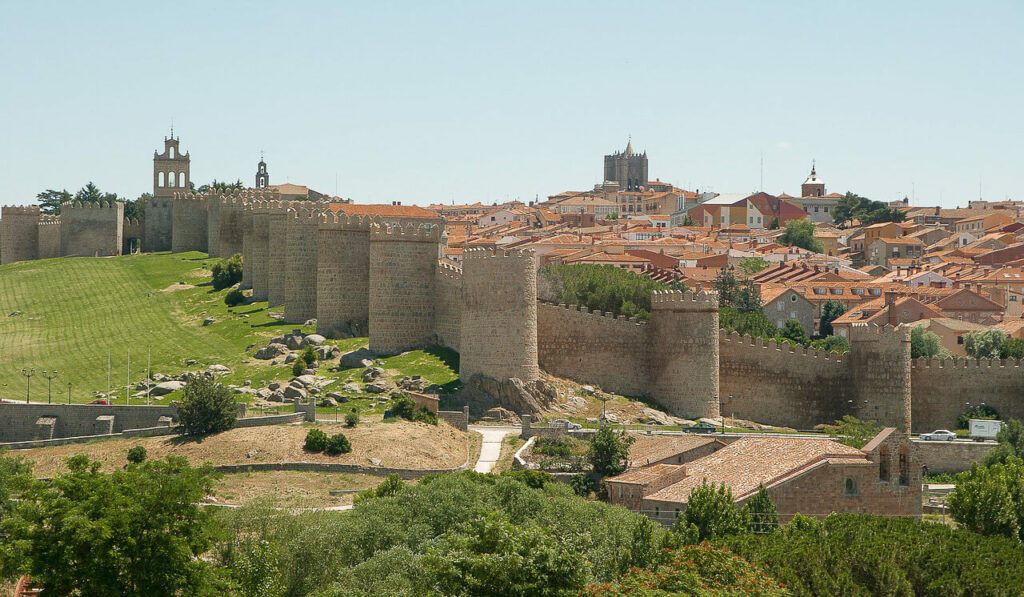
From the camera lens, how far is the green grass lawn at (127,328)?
181ft

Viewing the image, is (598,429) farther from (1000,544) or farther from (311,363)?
(1000,544)

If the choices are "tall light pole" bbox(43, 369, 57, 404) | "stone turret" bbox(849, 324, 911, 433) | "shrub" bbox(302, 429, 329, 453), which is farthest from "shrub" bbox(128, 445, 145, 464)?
"stone turret" bbox(849, 324, 911, 433)

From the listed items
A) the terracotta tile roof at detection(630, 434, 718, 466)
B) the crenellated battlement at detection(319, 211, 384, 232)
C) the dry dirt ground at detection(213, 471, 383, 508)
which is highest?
the crenellated battlement at detection(319, 211, 384, 232)

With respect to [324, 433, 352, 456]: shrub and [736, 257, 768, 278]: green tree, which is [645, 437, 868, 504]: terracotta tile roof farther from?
→ [736, 257, 768, 278]: green tree

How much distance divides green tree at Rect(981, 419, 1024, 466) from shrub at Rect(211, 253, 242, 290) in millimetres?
34934

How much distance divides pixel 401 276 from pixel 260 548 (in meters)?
24.7

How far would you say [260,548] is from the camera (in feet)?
106

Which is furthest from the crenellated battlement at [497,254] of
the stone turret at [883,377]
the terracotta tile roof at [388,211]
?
the terracotta tile roof at [388,211]

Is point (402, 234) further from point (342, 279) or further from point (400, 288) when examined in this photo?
point (342, 279)

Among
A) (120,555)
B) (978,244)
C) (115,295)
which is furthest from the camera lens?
(978,244)

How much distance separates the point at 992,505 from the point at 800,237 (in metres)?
78.9

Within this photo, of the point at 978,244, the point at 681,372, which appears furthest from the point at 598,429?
the point at 978,244

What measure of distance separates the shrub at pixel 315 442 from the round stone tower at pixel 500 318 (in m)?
7.91

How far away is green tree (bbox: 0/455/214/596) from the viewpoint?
31172mm
